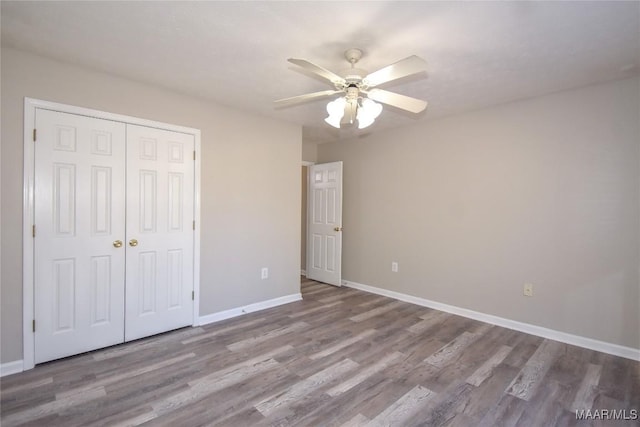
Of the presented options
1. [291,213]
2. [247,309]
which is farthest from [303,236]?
[247,309]

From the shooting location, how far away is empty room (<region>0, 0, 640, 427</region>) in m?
1.94

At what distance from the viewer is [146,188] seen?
116 inches

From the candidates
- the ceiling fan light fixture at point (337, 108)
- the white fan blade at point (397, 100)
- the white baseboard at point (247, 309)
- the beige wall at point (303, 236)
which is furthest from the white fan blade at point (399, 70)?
the beige wall at point (303, 236)

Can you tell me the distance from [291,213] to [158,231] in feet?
5.47

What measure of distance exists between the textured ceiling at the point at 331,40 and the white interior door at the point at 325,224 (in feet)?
7.05

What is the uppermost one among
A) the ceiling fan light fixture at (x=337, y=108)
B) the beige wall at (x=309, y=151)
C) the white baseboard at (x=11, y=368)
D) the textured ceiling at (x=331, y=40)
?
the textured ceiling at (x=331, y=40)

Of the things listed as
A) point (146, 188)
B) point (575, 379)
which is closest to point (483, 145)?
point (575, 379)

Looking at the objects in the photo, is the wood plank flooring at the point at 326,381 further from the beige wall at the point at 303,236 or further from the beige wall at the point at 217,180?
the beige wall at the point at 303,236

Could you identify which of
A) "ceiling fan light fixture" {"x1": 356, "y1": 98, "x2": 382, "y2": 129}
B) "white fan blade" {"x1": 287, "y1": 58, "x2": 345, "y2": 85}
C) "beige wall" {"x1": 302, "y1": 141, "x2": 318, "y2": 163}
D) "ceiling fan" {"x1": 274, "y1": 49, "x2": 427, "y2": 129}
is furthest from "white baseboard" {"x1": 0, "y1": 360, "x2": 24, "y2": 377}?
"beige wall" {"x1": 302, "y1": 141, "x2": 318, "y2": 163}

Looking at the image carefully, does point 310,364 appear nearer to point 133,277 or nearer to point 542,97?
point 133,277

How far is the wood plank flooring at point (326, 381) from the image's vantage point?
1889mm

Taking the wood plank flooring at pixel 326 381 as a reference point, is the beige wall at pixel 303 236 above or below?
above

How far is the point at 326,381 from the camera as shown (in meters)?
2.26

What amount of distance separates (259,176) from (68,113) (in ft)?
6.10
